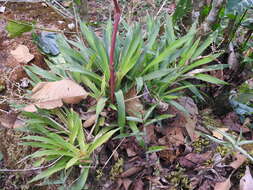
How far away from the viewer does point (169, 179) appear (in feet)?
3.73

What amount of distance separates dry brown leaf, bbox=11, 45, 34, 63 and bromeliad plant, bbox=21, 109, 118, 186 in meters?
0.54

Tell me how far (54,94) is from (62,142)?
0.24 metres

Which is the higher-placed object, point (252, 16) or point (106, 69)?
point (252, 16)

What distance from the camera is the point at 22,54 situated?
163 cm

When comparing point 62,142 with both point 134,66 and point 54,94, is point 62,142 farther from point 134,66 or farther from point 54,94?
point 134,66

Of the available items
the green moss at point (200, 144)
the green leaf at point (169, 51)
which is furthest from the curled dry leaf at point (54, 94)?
the green moss at point (200, 144)

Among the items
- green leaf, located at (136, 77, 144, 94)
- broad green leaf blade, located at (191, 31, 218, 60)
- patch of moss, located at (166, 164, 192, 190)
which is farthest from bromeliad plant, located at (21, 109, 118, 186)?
broad green leaf blade, located at (191, 31, 218, 60)

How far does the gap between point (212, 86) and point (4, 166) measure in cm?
132

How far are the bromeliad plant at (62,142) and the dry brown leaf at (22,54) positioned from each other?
540 millimetres

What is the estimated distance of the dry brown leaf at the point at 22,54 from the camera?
1.61 metres

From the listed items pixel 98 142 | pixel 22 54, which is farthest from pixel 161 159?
pixel 22 54

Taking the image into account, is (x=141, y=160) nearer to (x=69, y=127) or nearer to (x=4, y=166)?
(x=69, y=127)

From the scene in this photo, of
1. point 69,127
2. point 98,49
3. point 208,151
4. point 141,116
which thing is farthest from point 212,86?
point 69,127

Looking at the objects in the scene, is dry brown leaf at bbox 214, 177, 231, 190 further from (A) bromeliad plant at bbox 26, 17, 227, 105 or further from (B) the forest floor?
(A) bromeliad plant at bbox 26, 17, 227, 105
